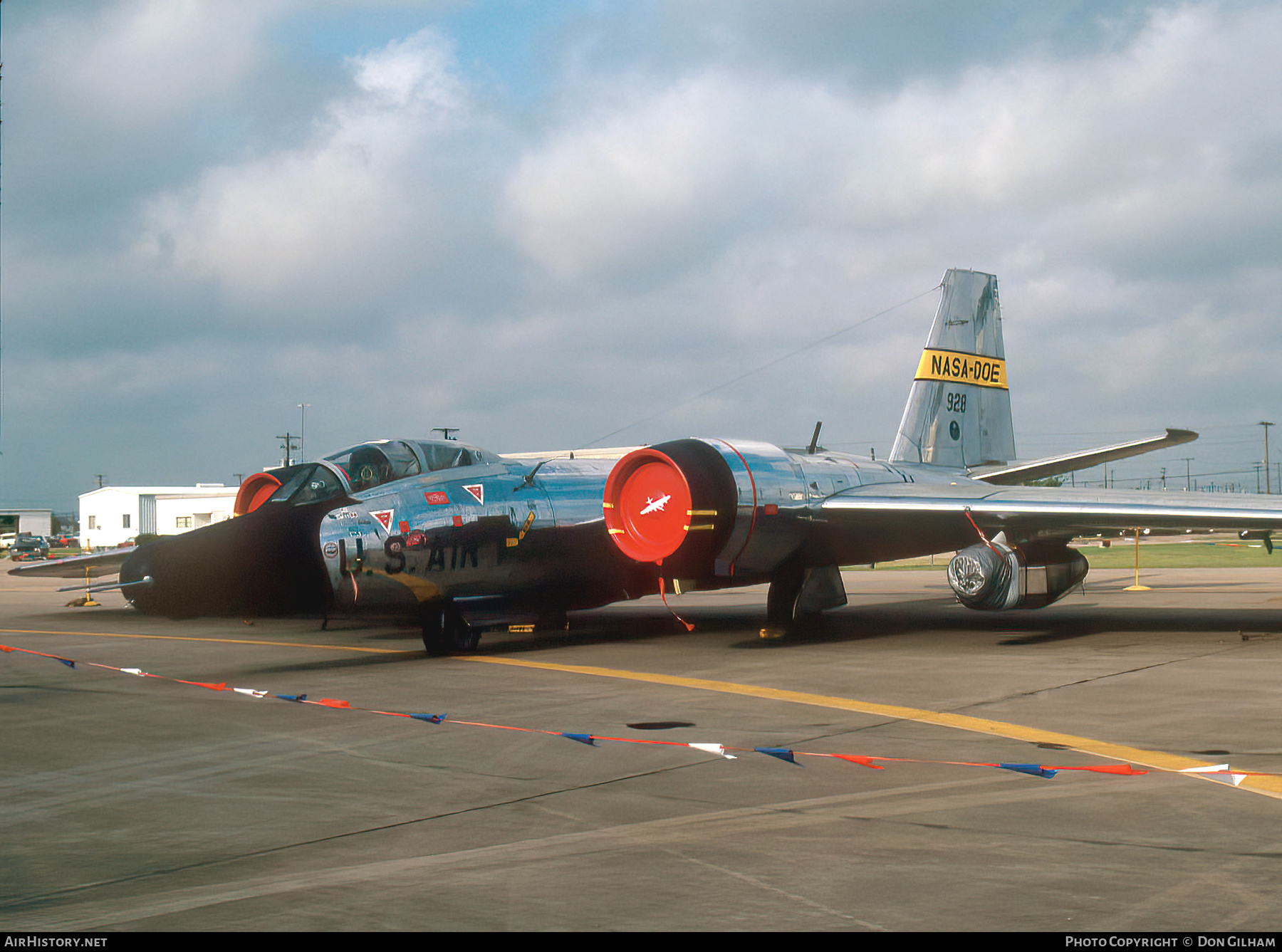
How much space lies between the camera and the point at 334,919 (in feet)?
13.1

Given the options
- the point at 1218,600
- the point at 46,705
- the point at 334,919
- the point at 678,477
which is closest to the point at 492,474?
the point at 678,477

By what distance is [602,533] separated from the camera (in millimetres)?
14547

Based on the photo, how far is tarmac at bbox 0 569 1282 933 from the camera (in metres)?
4.18

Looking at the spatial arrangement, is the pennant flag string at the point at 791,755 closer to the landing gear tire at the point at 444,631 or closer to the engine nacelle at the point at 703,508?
the landing gear tire at the point at 444,631

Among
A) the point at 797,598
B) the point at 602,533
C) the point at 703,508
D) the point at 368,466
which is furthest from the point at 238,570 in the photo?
the point at 797,598

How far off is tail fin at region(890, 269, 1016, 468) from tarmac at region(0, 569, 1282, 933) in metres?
7.43

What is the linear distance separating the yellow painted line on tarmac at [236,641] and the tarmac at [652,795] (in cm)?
144

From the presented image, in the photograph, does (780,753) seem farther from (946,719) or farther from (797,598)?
(797,598)

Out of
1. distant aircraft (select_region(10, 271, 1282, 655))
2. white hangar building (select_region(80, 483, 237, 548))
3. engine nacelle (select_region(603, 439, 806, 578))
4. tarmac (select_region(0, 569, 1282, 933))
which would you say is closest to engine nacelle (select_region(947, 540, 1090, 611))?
distant aircraft (select_region(10, 271, 1282, 655))

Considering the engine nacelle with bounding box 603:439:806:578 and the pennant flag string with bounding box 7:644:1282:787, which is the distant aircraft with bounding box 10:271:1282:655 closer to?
the engine nacelle with bounding box 603:439:806:578

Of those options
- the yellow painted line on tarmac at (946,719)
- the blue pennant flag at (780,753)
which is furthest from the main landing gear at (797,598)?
the blue pennant flag at (780,753)

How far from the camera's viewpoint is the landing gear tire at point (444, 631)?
44.1 ft

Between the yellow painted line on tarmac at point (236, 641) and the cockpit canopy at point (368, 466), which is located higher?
the cockpit canopy at point (368, 466)

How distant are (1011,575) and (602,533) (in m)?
5.56
